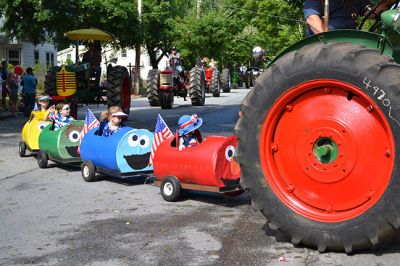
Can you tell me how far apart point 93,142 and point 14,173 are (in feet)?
5.15

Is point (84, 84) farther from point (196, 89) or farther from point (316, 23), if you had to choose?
point (316, 23)

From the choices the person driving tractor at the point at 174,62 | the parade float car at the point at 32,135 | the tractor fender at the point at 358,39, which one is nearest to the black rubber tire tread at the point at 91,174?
the parade float car at the point at 32,135

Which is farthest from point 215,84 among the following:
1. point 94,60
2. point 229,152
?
point 229,152

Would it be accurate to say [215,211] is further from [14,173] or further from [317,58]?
[14,173]

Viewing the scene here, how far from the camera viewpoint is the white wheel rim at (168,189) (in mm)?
6208

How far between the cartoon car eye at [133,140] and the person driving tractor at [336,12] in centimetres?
309

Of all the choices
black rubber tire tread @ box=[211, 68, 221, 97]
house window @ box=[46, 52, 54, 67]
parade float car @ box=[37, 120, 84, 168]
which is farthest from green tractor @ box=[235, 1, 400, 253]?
house window @ box=[46, 52, 54, 67]

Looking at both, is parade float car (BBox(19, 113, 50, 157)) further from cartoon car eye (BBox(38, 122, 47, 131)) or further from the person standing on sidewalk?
the person standing on sidewalk

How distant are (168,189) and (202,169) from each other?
568 millimetres

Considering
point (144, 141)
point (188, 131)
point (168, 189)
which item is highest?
point (188, 131)

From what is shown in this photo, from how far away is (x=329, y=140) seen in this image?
4.05 metres

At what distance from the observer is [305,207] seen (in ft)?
13.4

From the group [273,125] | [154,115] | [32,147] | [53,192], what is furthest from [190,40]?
[273,125]

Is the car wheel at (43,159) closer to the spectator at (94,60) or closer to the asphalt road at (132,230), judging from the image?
the asphalt road at (132,230)
